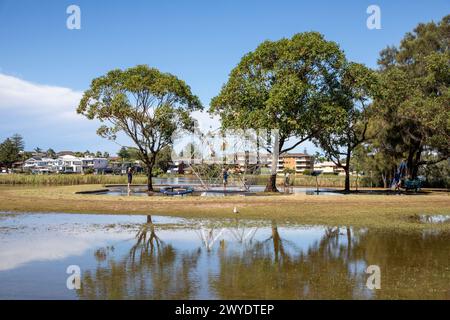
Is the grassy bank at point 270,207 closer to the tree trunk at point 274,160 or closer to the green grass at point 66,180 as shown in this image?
the tree trunk at point 274,160

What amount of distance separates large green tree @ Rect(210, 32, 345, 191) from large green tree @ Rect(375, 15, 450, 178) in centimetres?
728

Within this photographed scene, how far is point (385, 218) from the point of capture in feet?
88.6

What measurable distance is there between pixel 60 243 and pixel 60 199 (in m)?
15.9

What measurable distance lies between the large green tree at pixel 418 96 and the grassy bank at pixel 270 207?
1261 cm

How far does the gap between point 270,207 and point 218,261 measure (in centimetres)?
1534

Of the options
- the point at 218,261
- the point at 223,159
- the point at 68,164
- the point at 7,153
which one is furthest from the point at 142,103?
→ the point at 68,164

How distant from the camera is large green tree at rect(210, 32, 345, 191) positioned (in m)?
41.2

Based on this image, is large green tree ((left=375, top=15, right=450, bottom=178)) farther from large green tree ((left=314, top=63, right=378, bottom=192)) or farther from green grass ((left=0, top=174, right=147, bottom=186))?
green grass ((left=0, top=174, right=147, bottom=186))

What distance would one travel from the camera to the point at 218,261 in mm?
15391

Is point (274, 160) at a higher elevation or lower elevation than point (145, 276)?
higher

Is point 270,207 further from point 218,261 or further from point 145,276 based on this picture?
point 145,276

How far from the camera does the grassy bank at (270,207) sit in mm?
27375

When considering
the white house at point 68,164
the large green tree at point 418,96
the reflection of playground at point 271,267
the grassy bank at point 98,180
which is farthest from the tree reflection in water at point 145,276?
the white house at point 68,164
